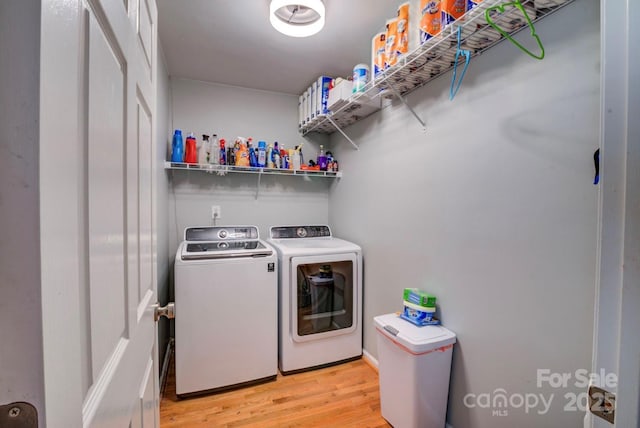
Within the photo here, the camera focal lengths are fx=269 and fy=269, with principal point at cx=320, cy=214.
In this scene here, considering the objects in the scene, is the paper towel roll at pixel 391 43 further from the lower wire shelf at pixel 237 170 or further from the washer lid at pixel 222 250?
the washer lid at pixel 222 250

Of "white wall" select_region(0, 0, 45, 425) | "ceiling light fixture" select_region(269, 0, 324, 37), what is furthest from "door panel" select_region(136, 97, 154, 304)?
"ceiling light fixture" select_region(269, 0, 324, 37)

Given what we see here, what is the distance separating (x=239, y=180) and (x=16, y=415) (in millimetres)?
2509

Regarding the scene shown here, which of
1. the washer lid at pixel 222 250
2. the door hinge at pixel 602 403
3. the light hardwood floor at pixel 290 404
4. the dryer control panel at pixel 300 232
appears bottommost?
the light hardwood floor at pixel 290 404

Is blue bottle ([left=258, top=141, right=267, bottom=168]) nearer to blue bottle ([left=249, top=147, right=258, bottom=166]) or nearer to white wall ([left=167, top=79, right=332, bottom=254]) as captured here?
blue bottle ([left=249, top=147, right=258, bottom=166])

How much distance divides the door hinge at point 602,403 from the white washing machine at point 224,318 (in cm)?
176

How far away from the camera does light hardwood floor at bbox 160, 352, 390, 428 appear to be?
5.42 feet

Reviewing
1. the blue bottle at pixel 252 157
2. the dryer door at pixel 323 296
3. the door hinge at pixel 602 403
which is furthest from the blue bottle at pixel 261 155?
the door hinge at pixel 602 403

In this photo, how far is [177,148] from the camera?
2256 mm

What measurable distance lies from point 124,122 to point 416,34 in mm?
1403

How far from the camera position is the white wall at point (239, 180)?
248 cm

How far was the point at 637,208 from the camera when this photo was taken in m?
0.48

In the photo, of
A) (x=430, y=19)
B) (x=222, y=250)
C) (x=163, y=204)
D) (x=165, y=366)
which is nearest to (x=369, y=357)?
(x=222, y=250)

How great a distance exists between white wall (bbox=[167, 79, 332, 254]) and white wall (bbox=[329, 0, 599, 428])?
1274 millimetres

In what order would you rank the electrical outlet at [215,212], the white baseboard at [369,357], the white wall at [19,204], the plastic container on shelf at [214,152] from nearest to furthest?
the white wall at [19,204] → the white baseboard at [369,357] → the plastic container on shelf at [214,152] → the electrical outlet at [215,212]
